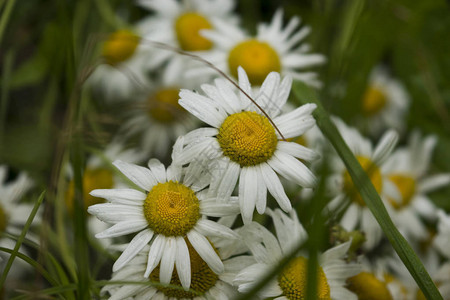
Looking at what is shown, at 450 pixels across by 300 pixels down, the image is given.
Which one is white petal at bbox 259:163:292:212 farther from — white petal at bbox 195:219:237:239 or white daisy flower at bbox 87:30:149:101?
white daisy flower at bbox 87:30:149:101

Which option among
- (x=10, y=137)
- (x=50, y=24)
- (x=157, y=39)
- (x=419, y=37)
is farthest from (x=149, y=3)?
(x=419, y=37)

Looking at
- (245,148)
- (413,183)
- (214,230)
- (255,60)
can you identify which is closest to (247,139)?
(245,148)

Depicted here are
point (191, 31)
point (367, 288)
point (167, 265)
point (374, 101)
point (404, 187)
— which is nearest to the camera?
point (167, 265)

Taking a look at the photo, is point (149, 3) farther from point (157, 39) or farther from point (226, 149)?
point (226, 149)

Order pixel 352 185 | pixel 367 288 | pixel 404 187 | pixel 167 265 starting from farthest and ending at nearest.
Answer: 1. pixel 404 187
2. pixel 352 185
3. pixel 367 288
4. pixel 167 265

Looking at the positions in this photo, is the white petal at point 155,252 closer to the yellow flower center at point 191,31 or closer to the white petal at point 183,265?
the white petal at point 183,265

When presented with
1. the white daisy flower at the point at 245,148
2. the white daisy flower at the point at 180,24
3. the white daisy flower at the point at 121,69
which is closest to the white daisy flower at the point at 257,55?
the white daisy flower at the point at 180,24

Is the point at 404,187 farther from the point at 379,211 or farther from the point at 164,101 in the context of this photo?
the point at 164,101

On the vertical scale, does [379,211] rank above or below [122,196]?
below
